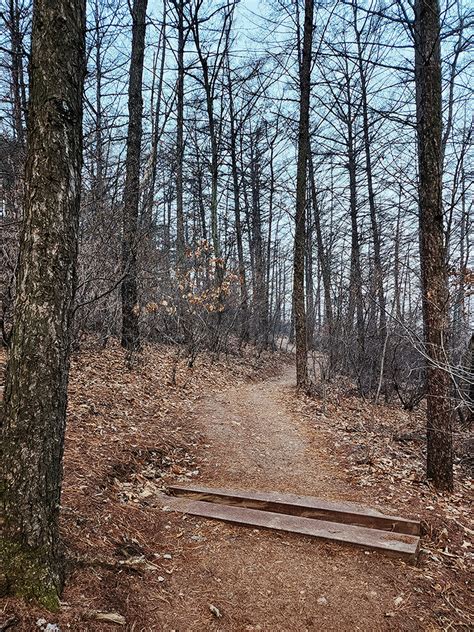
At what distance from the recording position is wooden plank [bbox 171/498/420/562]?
317 centimetres

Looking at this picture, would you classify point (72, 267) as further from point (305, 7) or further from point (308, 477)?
point (305, 7)

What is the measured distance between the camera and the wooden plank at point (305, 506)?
350 centimetres

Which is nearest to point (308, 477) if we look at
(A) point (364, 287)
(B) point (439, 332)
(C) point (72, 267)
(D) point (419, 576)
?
(D) point (419, 576)

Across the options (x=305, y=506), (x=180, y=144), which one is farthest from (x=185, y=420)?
(x=180, y=144)

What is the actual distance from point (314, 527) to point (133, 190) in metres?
6.40

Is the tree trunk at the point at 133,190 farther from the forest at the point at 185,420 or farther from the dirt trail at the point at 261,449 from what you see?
the dirt trail at the point at 261,449

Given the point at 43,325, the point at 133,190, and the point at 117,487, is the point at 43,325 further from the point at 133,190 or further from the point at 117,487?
the point at 133,190

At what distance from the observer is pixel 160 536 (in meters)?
3.25

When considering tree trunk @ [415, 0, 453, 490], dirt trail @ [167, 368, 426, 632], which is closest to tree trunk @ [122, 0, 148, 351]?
dirt trail @ [167, 368, 426, 632]

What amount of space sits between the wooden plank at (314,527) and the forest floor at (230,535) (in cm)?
7

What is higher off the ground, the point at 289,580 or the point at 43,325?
the point at 43,325

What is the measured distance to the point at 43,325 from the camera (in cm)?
212

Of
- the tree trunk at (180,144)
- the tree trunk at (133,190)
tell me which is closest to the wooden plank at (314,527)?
the tree trunk at (133,190)

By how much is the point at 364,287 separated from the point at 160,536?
827 centimetres
